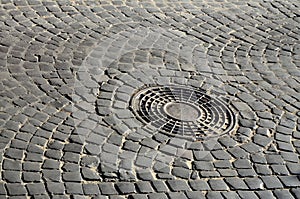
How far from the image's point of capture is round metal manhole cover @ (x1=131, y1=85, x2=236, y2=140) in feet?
23.7

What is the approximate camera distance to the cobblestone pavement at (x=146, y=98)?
6305 millimetres

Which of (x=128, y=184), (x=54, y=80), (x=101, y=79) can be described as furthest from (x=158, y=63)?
(x=128, y=184)

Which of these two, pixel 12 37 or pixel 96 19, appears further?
pixel 96 19

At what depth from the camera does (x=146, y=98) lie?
25.3 ft

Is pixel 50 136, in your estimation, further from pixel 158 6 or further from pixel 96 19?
pixel 158 6

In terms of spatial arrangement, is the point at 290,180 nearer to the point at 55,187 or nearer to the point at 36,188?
the point at 55,187

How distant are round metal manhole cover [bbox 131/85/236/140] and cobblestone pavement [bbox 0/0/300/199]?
0.8 inches

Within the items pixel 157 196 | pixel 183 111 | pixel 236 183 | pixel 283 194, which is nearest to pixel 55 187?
pixel 157 196

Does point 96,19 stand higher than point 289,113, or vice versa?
point 289,113

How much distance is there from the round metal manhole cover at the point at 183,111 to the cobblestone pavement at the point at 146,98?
0.8 inches

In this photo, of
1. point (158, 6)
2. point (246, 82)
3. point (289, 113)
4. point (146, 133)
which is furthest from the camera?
point (158, 6)

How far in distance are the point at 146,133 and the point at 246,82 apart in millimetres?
1874

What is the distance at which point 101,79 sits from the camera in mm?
7977

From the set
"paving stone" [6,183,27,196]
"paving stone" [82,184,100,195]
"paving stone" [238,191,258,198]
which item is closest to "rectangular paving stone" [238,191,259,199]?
"paving stone" [238,191,258,198]
